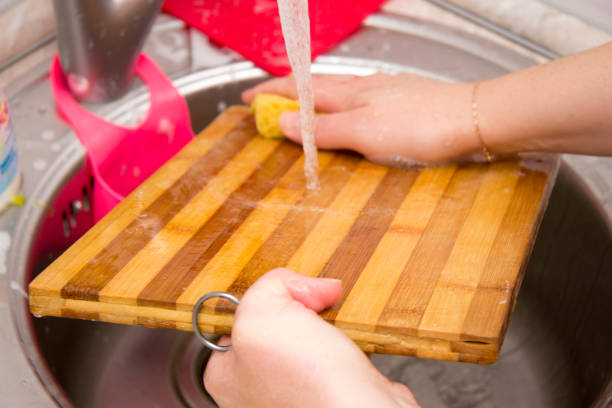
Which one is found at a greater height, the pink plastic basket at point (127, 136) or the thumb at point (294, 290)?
the thumb at point (294, 290)

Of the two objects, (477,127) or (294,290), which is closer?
(294,290)

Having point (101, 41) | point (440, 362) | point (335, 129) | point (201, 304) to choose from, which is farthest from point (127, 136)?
point (440, 362)

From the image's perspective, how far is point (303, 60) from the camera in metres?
0.67

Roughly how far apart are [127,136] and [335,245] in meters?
0.40

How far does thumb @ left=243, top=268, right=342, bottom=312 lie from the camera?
502 millimetres

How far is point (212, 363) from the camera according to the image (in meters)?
0.54

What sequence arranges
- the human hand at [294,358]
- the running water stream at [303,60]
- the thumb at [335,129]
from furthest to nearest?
the thumb at [335,129] → the running water stream at [303,60] → the human hand at [294,358]

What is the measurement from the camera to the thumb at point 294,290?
502mm

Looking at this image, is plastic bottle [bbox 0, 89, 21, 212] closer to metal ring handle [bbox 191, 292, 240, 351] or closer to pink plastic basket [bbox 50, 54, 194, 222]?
pink plastic basket [bbox 50, 54, 194, 222]

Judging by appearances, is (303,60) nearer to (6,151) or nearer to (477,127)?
(477,127)

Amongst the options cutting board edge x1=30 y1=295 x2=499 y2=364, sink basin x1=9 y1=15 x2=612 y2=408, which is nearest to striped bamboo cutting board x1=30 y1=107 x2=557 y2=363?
cutting board edge x1=30 y1=295 x2=499 y2=364

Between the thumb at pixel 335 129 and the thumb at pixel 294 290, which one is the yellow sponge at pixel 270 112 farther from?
the thumb at pixel 294 290

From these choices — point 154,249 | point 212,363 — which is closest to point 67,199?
point 154,249

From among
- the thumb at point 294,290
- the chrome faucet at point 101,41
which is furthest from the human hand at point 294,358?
the chrome faucet at point 101,41
